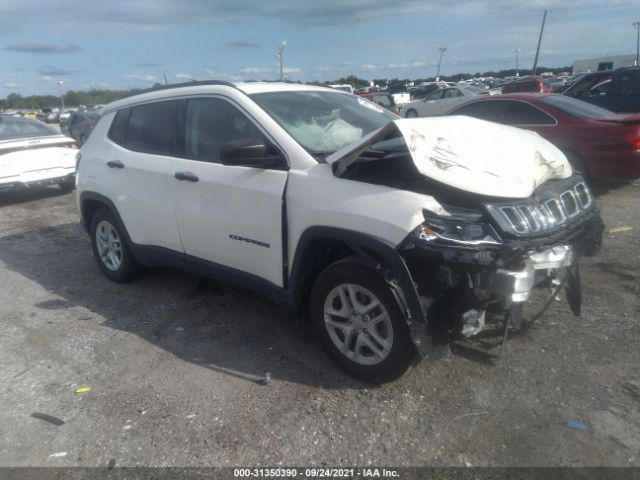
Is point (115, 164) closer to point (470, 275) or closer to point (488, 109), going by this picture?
point (470, 275)

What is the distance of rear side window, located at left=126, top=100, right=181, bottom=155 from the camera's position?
4.39m

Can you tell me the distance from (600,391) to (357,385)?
4.80ft

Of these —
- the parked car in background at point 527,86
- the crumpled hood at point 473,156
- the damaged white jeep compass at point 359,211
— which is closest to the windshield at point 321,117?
the damaged white jeep compass at point 359,211

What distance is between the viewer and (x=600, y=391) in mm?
3131

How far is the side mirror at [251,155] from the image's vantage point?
3402 mm

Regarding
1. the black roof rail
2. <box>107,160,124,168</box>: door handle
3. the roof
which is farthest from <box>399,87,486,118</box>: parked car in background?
<box>107,160,124,168</box>: door handle

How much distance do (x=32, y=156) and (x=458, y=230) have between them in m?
9.01

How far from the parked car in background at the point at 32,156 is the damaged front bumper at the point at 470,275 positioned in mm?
8659

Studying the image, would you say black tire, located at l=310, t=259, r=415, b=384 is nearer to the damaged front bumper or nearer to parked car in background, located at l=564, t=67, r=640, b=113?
the damaged front bumper

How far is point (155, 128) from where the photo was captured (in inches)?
181

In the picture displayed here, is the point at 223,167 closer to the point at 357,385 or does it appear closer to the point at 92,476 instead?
the point at 357,385

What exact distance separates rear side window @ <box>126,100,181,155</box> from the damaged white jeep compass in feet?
0.06

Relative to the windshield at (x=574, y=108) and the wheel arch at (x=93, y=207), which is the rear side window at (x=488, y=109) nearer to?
the windshield at (x=574, y=108)

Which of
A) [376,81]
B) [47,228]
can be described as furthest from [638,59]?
[47,228]
